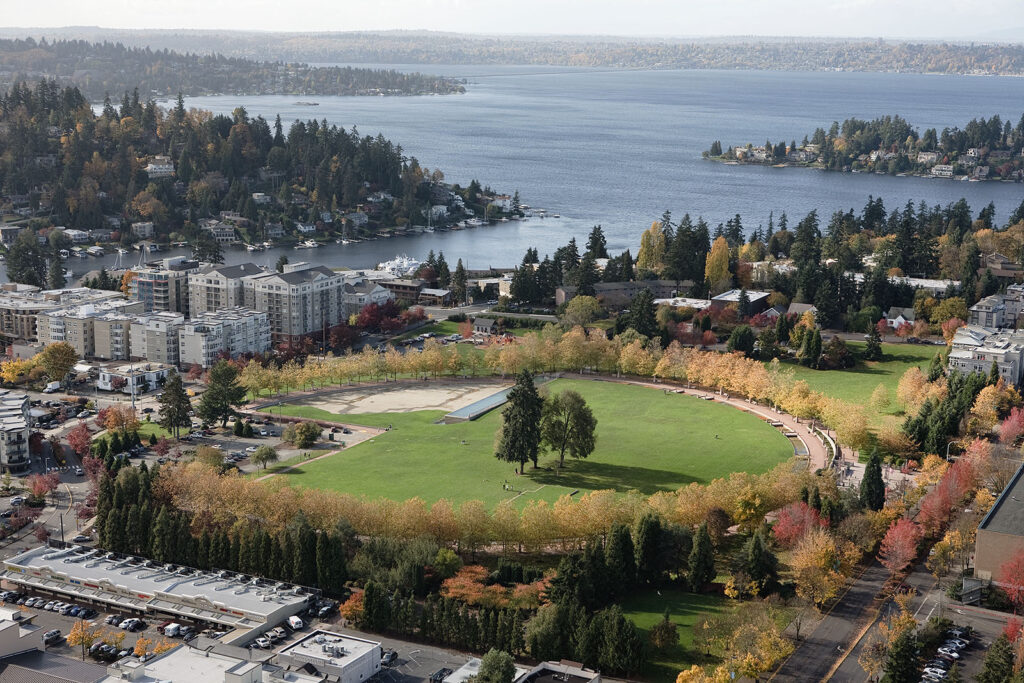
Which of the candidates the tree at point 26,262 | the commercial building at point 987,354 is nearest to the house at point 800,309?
the commercial building at point 987,354

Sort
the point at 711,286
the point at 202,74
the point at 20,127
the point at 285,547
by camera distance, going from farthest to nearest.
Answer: the point at 202,74 < the point at 20,127 < the point at 711,286 < the point at 285,547

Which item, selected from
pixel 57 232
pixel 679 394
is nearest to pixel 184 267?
pixel 57 232

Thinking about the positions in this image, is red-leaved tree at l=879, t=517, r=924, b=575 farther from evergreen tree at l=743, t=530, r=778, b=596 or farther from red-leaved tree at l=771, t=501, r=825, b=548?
evergreen tree at l=743, t=530, r=778, b=596

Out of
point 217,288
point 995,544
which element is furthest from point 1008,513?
point 217,288

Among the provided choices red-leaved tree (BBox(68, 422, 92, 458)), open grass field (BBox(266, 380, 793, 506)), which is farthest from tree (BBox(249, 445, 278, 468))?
red-leaved tree (BBox(68, 422, 92, 458))

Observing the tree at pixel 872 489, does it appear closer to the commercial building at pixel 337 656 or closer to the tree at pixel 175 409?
the commercial building at pixel 337 656

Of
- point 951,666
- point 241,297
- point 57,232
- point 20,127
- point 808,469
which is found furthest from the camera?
point 20,127

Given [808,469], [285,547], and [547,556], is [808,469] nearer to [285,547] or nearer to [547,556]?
[547,556]
